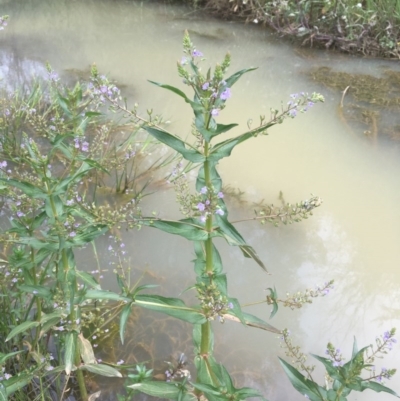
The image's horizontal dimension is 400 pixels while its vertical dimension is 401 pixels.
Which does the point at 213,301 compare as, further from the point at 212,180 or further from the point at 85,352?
the point at 85,352

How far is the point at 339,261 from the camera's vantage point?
2.59 meters

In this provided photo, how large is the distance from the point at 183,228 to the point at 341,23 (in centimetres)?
484

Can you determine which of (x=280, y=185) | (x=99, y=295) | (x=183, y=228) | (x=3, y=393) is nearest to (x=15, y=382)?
(x=3, y=393)

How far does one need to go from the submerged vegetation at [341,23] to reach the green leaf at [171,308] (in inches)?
177

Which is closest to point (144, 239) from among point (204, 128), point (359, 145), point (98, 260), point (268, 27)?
point (98, 260)

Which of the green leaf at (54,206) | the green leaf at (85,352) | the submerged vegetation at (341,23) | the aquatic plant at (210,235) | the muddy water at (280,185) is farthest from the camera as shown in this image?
the submerged vegetation at (341,23)

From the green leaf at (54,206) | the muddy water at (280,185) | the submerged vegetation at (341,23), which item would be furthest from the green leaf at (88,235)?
the submerged vegetation at (341,23)

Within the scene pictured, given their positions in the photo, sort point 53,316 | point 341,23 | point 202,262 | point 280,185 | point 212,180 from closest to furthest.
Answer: point 212,180
point 202,262
point 53,316
point 280,185
point 341,23

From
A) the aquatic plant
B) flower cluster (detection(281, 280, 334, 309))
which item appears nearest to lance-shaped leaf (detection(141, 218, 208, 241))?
the aquatic plant

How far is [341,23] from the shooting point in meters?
5.42

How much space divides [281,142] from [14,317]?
7.71 ft

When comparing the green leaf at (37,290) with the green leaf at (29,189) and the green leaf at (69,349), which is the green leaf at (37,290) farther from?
the green leaf at (29,189)

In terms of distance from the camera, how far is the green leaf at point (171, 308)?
145 cm

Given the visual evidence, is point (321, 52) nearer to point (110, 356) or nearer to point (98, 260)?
point (98, 260)
